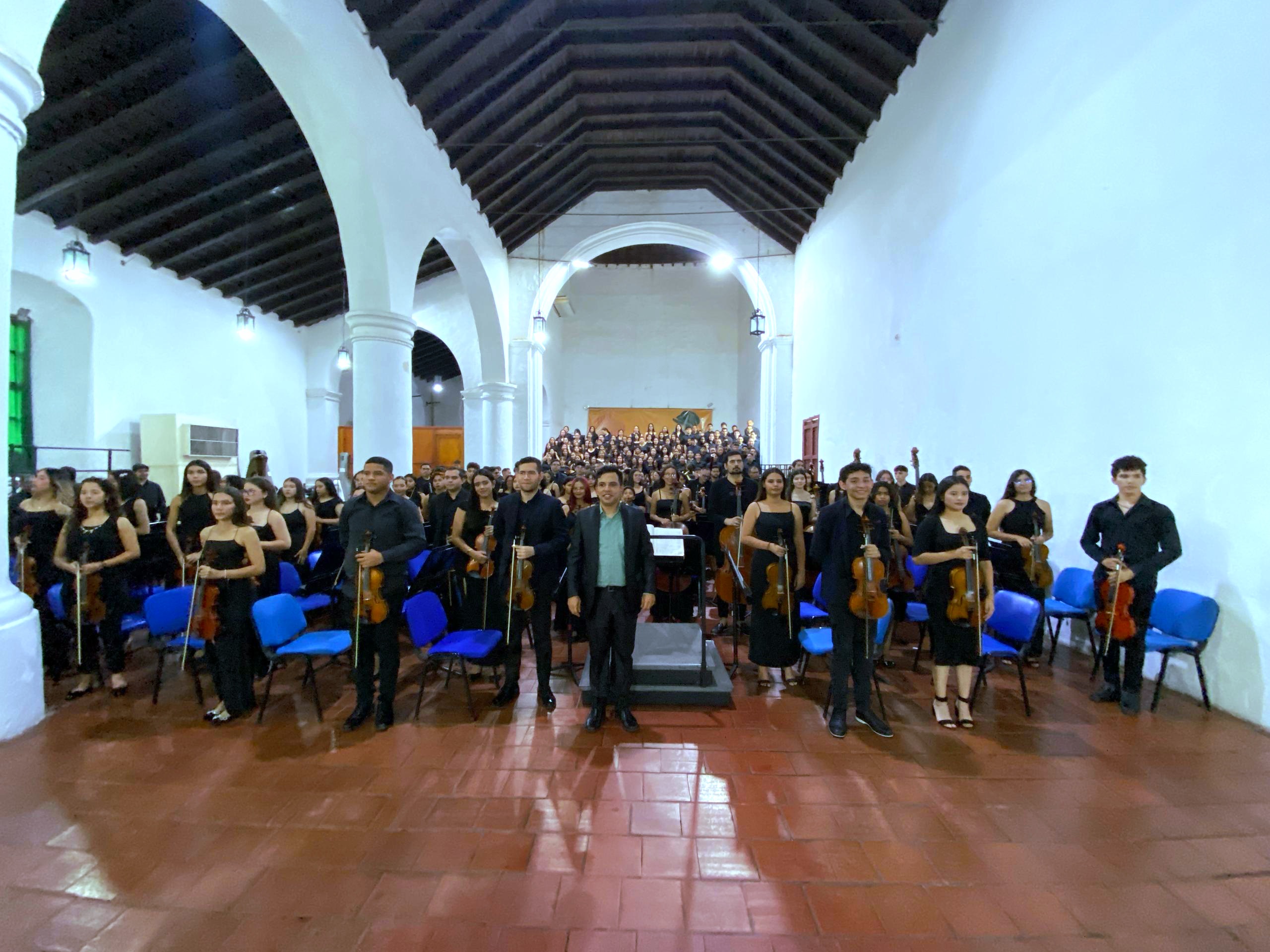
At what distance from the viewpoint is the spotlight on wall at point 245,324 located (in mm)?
10328

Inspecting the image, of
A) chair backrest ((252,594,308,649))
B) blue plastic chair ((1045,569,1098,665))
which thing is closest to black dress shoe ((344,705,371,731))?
chair backrest ((252,594,308,649))

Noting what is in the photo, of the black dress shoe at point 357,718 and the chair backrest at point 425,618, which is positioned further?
the chair backrest at point 425,618

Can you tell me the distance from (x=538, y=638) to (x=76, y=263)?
26.6 ft

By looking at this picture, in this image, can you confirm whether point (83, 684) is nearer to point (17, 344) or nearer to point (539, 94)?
point (17, 344)

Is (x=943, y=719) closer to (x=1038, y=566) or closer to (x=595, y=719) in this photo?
(x=1038, y=566)

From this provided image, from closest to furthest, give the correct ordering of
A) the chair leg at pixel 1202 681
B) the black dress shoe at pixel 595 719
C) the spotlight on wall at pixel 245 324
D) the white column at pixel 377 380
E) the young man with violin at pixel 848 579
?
1. the young man with violin at pixel 848 579
2. the black dress shoe at pixel 595 719
3. the chair leg at pixel 1202 681
4. the white column at pixel 377 380
5. the spotlight on wall at pixel 245 324

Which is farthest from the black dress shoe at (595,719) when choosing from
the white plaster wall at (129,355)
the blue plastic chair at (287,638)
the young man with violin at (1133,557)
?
the white plaster wall at (129,355)

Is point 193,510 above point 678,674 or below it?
above

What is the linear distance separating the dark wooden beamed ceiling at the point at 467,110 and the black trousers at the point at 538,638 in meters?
6.52

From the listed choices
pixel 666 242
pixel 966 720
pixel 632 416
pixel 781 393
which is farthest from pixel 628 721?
pixel 632 416

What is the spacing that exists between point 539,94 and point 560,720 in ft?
31.8

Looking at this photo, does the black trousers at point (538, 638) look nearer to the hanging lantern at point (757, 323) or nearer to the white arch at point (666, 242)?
the hanging lantern at point (757, 323)

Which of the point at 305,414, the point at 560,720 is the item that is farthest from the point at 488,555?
the point at 305,414

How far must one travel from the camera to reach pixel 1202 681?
394 cm
